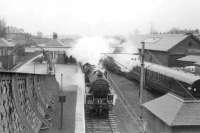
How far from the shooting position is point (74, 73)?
33.8 meters

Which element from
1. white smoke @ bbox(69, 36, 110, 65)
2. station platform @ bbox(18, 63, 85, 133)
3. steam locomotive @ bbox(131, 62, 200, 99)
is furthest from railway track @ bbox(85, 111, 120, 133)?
white smoke @ bbox(69, 36, 110, 65)

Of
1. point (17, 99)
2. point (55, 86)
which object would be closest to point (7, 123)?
point (17, 99)

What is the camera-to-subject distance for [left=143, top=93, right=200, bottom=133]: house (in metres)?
12.4

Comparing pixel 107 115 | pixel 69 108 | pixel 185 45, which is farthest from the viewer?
pixel 185 45

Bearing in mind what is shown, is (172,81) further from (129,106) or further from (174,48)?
(174,48)

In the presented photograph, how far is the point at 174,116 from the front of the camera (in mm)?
12648

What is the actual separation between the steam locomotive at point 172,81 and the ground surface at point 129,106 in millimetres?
1327

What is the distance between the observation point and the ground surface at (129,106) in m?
17.8

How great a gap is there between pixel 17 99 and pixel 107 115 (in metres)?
11.3

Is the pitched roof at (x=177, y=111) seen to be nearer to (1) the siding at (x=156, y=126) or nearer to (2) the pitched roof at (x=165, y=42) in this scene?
(1) the siding at (x=156, y=126)

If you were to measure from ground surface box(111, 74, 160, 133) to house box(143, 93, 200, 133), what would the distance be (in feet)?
3.55

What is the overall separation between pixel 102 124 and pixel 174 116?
22.1ft

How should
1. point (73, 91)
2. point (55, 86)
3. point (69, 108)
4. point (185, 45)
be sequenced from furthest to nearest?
point (185, 45) → point (73, 91) → point (55, 86) → point (69, 108)

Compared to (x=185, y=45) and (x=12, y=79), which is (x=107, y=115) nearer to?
(x=12, y=79)
